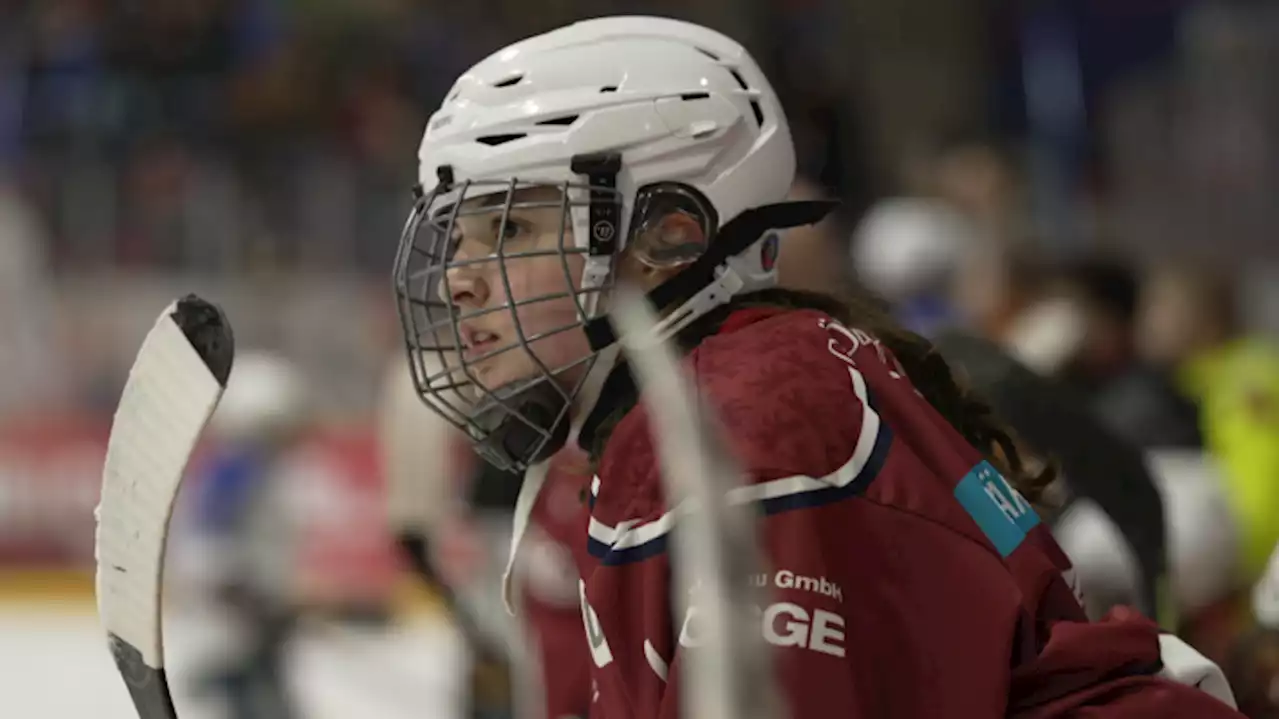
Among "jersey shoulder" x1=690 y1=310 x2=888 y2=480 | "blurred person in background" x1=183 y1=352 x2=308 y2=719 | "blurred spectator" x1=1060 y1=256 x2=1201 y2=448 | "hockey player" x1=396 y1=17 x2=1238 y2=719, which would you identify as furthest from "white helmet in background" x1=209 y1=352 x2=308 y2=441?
"jersey shoulder" x1=690 y1=310 x2=888 y2=480

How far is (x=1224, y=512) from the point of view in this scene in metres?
2.63

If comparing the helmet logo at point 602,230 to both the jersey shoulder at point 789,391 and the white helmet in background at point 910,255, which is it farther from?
the white helmet in background at point 910,255

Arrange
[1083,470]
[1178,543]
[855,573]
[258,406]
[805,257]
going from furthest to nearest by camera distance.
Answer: [258,406] < [1178,543] < [805,257] < [1083,470] < [855,573]

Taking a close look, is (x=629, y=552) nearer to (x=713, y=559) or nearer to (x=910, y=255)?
(x=713, y=559)

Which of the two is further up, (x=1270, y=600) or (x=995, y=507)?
(x=995, y=507)

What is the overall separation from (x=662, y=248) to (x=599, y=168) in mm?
84

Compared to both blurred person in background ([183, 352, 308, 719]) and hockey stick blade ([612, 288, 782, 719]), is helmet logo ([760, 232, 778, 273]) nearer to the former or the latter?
hockey stick blade ([612, 288, 782, 719])

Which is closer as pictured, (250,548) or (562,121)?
(562,121)

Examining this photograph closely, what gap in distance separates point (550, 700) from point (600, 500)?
1219mm

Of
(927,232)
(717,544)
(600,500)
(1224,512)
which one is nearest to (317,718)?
(927,232)

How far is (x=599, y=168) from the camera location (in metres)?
1.42

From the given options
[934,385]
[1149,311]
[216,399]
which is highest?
[216,399]

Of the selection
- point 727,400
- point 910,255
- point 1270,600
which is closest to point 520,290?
point 727,400

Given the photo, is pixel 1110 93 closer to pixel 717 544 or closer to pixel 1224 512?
pixel 1224 512
